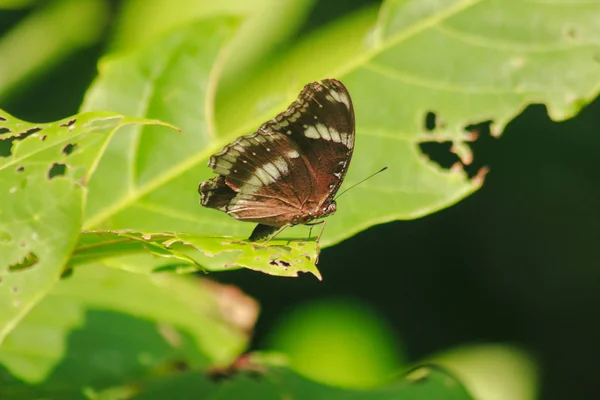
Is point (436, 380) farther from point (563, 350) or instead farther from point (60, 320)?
point (563, 350)

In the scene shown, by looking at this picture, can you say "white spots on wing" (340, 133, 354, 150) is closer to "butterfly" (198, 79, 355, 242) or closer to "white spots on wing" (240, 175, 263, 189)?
"butterfly" (198, 79, 355, 242)

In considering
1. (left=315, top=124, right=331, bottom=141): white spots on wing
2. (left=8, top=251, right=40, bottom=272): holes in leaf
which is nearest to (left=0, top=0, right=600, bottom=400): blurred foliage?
(left=8, top=251, right=40, bottom=272): holes in leaf

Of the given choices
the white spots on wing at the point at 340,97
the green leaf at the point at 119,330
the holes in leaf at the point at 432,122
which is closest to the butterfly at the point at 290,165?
the white spots on wing at the point at 340,97

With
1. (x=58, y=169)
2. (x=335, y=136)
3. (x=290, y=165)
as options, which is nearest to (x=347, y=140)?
(x=335, y=136)

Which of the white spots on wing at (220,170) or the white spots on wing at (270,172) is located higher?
the white spots on wing at (220,170)

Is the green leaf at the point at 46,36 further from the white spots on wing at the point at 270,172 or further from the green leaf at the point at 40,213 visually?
the green leaf at the point at 40,213

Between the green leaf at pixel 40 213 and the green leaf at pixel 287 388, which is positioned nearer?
the green leaf at pixel 40 213
